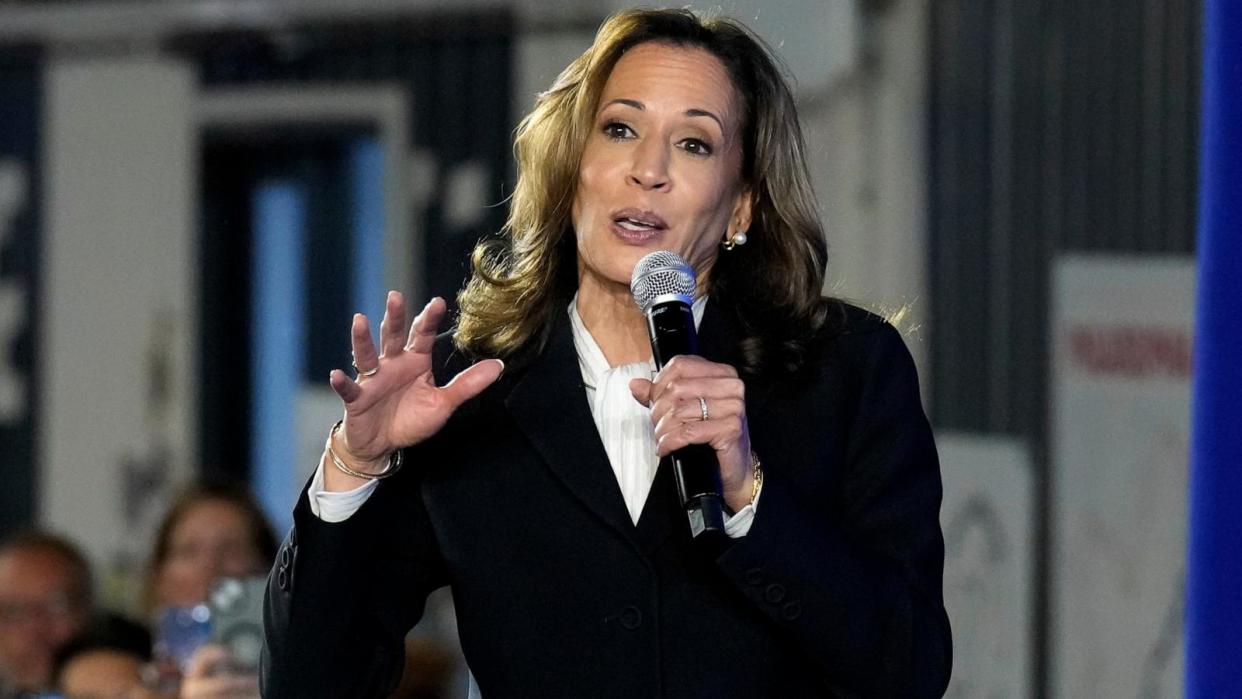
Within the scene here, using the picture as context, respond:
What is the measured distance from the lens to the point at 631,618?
5.53 feet

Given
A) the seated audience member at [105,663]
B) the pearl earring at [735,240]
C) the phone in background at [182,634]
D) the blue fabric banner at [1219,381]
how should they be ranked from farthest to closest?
the seated audience member at [105,663] → the phone in background at [182,634] → the pearl earring at [735,240] → the blue fabric banner at [1219,381]

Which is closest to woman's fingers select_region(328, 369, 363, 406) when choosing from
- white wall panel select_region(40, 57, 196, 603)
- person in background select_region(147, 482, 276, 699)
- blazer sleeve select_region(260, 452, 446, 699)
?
blazer sleeve select_region(260, 452, 446, 699)

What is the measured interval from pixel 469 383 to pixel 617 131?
332mm

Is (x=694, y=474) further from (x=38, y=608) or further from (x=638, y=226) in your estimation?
(x=38, y=608)

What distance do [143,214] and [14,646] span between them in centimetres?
313

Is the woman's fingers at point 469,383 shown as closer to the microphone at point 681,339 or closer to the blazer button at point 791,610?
the microphone at point 681,339

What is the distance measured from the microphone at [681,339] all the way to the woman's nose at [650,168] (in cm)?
7

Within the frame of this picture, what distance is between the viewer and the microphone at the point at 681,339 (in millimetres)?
1549

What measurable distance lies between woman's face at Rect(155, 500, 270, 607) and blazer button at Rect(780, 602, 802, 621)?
2.62 m

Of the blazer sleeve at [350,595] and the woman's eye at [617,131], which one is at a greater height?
the woman's eye at [617,131]

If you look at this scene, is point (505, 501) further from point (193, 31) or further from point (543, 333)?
point (193, 31)

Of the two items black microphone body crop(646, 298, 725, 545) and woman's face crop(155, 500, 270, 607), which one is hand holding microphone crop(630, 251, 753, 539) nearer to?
black microphone body crop(646, 298, 725, 545)

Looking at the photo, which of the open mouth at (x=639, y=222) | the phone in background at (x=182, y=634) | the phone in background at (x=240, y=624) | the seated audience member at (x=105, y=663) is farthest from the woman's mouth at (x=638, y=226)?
the seated audience member at (x=105, y=663)

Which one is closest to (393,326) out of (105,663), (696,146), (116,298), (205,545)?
(696,146)
